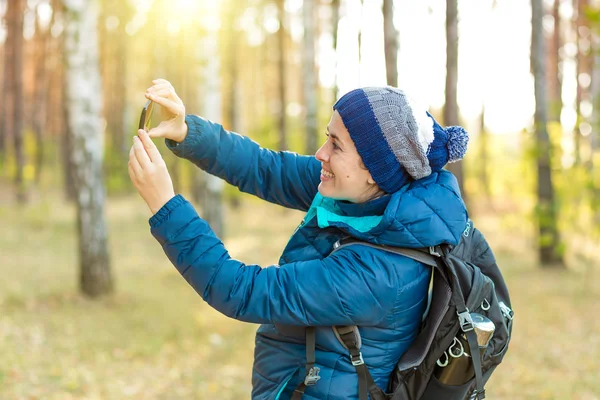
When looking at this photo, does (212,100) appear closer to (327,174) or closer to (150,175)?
(327,174)

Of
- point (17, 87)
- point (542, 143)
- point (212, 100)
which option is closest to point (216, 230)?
point (212, 100)

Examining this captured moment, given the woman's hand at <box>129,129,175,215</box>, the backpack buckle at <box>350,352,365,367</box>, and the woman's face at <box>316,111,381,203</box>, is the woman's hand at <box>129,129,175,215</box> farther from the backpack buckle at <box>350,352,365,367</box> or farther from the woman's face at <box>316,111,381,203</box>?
the backpack buckle at <box>350,352,365,367</box>

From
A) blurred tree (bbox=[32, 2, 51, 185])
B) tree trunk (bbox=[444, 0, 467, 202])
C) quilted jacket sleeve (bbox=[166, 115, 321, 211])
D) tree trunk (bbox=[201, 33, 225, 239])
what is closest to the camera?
quilted jacket sleeve (bbox=[166, 115, 321, 211])

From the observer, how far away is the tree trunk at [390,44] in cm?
929

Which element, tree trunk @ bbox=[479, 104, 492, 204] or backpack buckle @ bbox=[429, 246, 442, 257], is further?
tree trunk @ bbox=[479, 104, 492, 204]

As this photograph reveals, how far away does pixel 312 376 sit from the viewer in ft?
6.35

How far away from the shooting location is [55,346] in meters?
6.37

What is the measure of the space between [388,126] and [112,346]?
5466 millimetres

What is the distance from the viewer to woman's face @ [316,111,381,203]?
2016mm

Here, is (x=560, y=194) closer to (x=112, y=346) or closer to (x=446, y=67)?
(x=446, y=67)

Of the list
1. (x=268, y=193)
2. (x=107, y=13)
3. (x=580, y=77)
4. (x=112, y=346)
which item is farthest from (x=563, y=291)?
(x=107, y=13)

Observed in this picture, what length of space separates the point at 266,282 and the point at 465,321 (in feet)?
2.02

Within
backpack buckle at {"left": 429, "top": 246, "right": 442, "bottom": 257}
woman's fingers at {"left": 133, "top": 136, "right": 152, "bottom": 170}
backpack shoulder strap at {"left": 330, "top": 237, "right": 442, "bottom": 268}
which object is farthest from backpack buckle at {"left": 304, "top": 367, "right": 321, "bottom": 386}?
woman's fingers at {"left": 133, "top": 136, "right": 152, "bottom": 170}

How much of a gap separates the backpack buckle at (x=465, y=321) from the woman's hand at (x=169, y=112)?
115 centimetres
